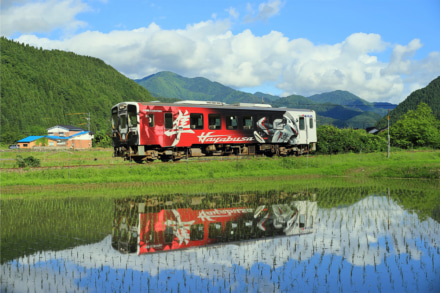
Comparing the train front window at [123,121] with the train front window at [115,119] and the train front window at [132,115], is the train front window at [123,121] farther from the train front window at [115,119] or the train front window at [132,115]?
the train front window at [115,119]

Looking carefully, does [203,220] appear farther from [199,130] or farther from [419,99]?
[419,99]

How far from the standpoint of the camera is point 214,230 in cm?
1033

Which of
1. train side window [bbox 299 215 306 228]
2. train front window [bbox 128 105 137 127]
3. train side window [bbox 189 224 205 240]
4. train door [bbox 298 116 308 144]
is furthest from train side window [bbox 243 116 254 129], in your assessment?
train side window [bbox 189 224 205 240]

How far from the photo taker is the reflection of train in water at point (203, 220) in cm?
936

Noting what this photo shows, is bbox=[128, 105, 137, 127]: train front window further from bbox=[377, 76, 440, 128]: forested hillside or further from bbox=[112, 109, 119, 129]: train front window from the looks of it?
bbox=[377, 76, 440, 128]: forested hillside

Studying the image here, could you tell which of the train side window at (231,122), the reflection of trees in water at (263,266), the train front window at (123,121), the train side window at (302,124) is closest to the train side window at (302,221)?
the reflection of trees in water at (263,266)

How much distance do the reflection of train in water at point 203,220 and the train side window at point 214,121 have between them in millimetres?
8399

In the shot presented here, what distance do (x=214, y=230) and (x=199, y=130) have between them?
13.7 meters

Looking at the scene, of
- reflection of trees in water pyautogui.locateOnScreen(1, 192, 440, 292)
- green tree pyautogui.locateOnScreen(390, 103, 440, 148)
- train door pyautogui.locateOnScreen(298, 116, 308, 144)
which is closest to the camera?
reflection of trees in water pyautogui.locateOnScreen(1, 192, 440, 292)

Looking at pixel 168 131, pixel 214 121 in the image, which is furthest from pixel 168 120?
pixel 214 121

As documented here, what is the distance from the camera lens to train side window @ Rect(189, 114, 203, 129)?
23.3 meters

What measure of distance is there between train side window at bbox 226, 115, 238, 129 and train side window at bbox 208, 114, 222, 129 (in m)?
0.59

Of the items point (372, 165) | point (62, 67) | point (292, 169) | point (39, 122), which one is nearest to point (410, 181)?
point (372, 165)

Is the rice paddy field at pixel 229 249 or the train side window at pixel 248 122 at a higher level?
the train side window at pixel 248 122
